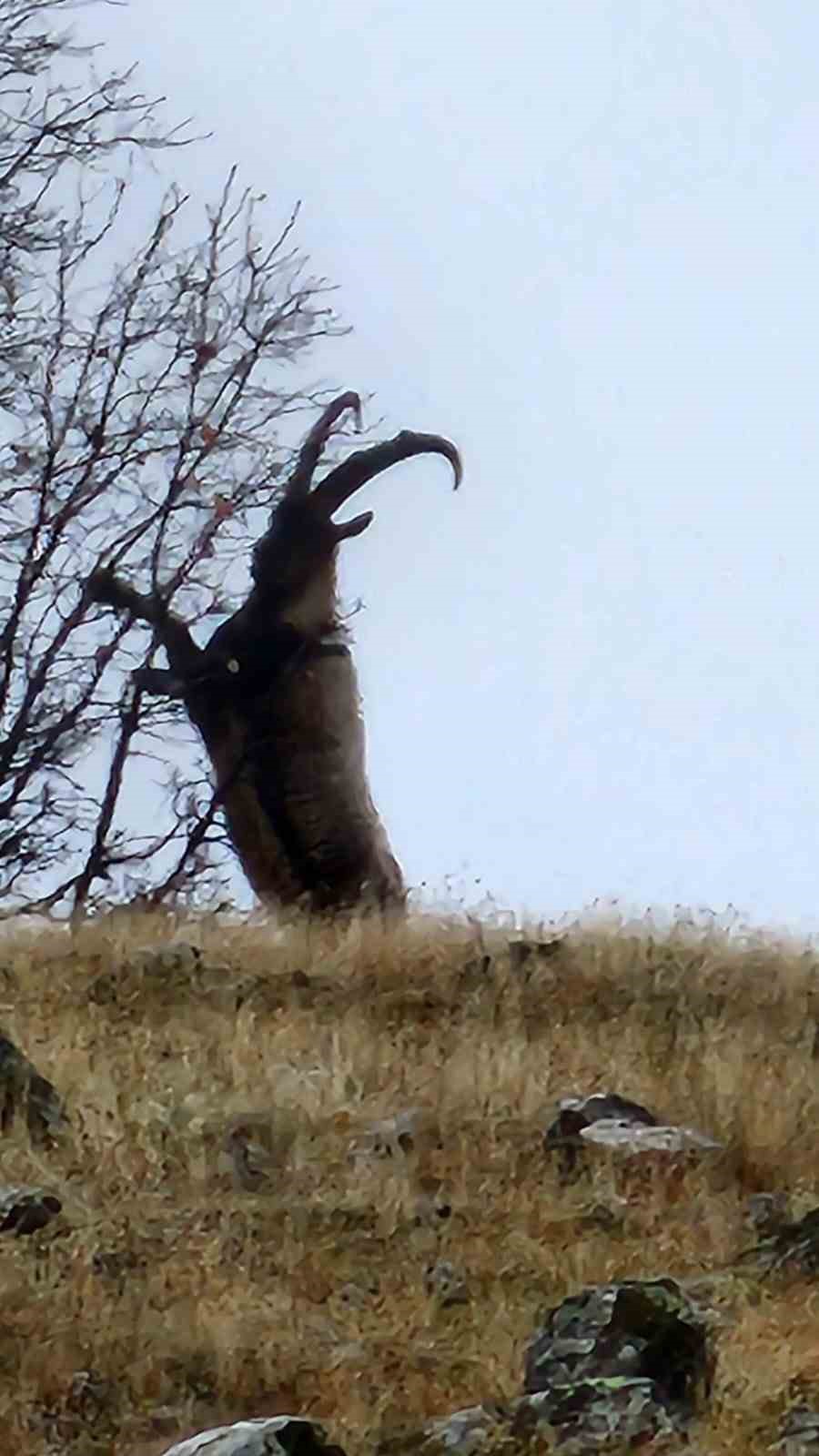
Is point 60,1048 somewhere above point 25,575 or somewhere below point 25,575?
below

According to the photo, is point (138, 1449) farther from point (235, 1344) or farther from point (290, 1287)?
point (290, 1287)

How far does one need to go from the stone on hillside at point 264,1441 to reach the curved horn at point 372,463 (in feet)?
31.1

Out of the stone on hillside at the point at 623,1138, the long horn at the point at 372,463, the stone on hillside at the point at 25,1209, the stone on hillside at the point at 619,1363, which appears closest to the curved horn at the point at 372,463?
the long horn at the point at 372,463

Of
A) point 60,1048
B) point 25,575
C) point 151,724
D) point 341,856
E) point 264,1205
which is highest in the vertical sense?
point 25,575

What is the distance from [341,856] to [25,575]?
8.13 feet

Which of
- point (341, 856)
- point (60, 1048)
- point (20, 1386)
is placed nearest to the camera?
point (20, 1386)

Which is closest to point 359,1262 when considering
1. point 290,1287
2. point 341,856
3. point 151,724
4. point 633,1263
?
point 290,1287

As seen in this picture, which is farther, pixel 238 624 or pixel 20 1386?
pixel 238 624

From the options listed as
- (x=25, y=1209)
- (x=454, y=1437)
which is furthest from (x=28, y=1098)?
(x=454, y=1437)

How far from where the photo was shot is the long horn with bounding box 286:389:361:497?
495 inches

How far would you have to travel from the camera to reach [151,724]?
13.2m

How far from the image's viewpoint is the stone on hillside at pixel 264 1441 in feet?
10.4

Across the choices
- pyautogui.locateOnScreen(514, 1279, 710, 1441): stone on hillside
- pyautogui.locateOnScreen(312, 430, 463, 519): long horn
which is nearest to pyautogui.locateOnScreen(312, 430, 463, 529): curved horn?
pyautogui.locateOnScreen(312, 430, 463, 519): long horn

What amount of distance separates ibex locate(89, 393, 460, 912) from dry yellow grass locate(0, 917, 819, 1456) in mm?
3671
